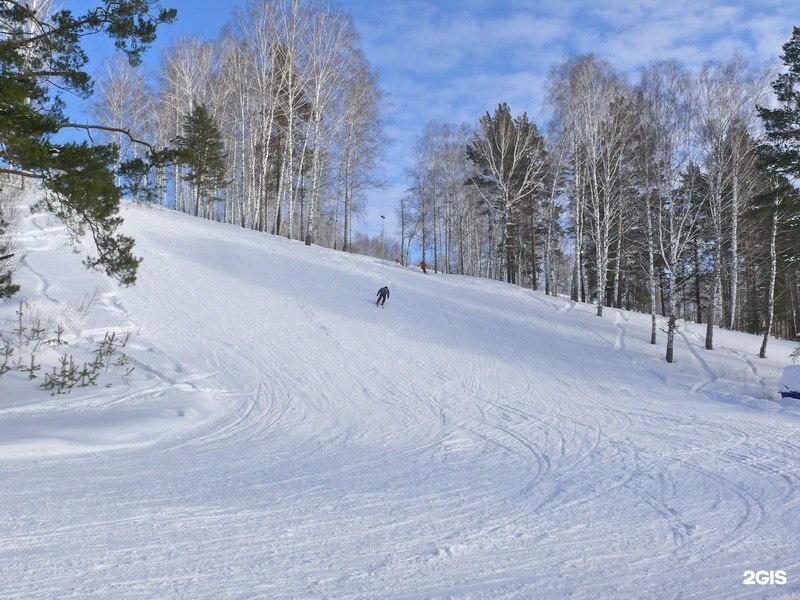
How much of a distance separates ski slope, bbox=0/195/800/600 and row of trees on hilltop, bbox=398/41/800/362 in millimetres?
5736

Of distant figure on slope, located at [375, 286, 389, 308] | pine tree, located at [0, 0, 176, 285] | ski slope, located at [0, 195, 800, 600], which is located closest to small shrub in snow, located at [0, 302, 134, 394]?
ski slope, located at [0, 195, 800, 600]

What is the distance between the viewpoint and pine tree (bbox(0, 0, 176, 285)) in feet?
19.9

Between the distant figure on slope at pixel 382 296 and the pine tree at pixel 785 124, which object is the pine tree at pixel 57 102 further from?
the pine tree at pixel 785 124

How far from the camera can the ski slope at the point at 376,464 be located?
322cm

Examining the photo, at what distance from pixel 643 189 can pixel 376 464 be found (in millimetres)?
15458

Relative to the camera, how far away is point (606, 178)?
19688mm

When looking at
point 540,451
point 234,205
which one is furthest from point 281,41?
point 540,451

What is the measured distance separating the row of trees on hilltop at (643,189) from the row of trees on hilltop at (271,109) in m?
6.63

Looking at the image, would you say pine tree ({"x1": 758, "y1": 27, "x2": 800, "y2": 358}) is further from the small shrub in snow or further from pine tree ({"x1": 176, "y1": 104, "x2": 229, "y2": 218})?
pine tree ({"x1": 176, "y1": 104, "x2": 229, "y2": 218})

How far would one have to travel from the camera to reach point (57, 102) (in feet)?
24.8

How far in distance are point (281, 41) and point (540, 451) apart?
28.5 metres

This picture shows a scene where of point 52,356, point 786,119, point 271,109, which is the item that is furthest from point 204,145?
point 786,119

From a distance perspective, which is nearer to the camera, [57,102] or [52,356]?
[57,102]

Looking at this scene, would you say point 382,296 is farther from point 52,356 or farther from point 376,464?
point 376,464
